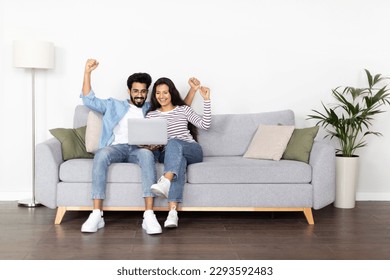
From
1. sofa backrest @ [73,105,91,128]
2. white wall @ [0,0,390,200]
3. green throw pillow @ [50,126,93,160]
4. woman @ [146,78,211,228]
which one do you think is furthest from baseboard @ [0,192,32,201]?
woman @ [146,78,211,228]

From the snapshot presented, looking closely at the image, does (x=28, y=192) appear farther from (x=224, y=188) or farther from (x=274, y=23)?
(x=274, y=23)

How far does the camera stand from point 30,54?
14.7 feet

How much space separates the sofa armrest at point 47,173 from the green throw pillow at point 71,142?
0.52ft

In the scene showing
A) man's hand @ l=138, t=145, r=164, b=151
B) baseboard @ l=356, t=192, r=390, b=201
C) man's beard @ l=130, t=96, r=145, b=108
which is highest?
man's beard @ l=130, t=96, r=145, b=108

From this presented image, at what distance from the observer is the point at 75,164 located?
13.0ft

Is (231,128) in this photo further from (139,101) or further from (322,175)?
(322,175)

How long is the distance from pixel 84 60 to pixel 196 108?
109cm

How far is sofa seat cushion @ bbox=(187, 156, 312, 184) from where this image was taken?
3982 mm

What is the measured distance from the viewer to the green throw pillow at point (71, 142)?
4.12 m

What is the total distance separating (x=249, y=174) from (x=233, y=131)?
0.70m

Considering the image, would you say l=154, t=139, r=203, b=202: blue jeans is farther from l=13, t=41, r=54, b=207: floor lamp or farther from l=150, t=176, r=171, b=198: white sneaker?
l=13, t=41, r=54, b=207: floor lamp

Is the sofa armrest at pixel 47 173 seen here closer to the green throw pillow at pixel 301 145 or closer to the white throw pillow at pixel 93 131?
the white throw pillow at pixel 93 131

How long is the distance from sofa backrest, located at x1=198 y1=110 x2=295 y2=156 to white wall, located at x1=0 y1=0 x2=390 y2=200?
1.28 ft

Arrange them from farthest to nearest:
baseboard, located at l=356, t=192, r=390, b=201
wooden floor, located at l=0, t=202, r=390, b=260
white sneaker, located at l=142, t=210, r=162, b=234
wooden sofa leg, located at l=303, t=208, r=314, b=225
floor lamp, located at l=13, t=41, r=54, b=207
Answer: baseboard, located at l=356, t=192, r=390, b=201
floor lamp, located at l=13, t=41, r=54, b=207
wooden sofa leg, located at l=303, t=208, r=314, b=225
white sneaker, located at l=142, t=210, r=162, b=234
wooden floor, located at l=0, t=202, r=390, b=260
